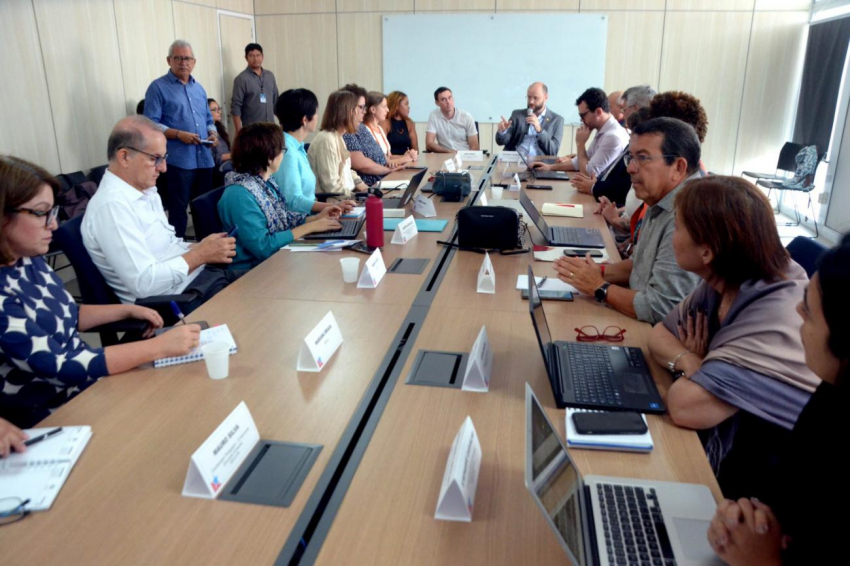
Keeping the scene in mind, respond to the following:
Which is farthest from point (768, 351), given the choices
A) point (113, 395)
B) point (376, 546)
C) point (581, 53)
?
point (581, 53)

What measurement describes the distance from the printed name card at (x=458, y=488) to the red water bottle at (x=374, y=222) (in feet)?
5.50

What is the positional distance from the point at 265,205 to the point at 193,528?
207 centimetres

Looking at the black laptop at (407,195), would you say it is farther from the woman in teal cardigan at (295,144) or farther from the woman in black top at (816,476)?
the woman in black top at (816,476)

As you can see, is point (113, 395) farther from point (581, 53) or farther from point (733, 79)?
point (733, 79)

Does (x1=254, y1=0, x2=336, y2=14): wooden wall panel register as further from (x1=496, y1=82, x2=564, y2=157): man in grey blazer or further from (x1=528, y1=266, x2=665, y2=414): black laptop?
(x1=528, y1=266, x2=665, y2=414): black laptop

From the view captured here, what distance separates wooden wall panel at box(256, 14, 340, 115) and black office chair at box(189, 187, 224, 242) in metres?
5.03

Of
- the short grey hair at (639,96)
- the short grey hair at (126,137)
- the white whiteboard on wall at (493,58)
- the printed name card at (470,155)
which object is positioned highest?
the white whiteboard on wall at (493,58)

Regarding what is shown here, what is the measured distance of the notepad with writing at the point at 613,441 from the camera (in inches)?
52.6

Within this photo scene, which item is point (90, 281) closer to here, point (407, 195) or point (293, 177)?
point (293, 177)

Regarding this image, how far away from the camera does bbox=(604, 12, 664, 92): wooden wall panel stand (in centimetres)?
712

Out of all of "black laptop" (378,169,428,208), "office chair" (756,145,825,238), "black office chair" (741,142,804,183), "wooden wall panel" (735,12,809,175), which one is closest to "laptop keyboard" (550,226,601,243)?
"black laptop" (378,169,428,208)

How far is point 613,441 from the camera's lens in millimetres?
1346

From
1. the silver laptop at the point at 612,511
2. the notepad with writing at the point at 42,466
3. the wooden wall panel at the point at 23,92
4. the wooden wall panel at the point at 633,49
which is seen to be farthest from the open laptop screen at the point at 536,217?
the wooden wall panel at the point at 633,49

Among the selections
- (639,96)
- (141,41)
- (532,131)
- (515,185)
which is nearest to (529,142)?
(532,131)
